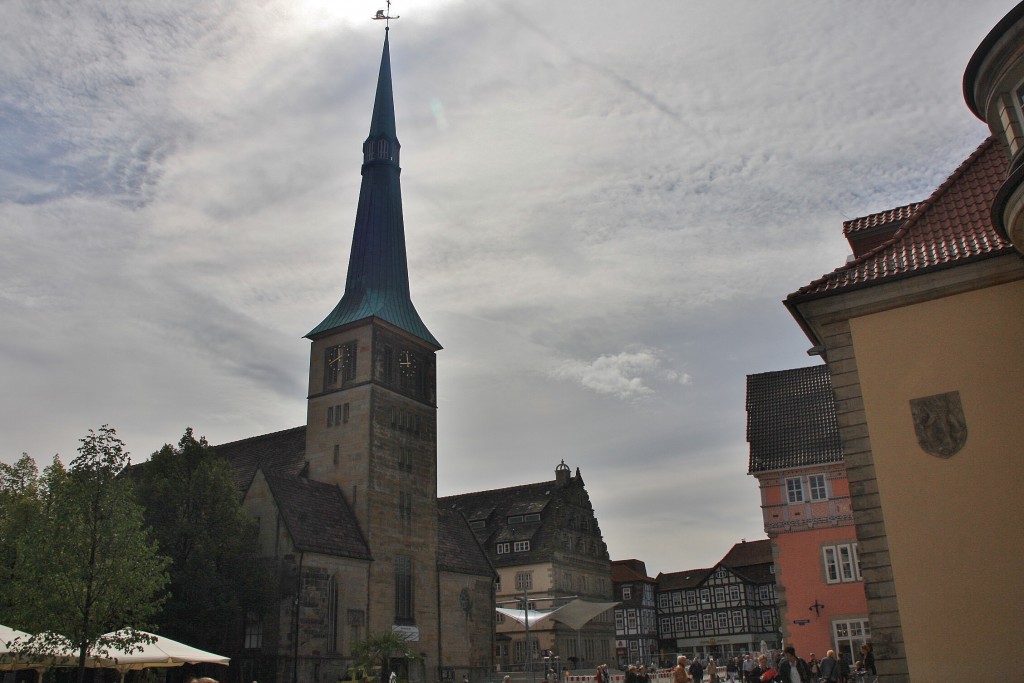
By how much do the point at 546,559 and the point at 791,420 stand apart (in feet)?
108

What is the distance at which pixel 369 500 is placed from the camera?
42781mm

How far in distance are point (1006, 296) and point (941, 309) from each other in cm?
105

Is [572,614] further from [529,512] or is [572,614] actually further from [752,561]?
[752,561]

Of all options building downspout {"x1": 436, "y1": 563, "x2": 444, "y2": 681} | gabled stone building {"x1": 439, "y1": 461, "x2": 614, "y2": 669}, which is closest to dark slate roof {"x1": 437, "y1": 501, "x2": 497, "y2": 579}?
building downspout {"x1": 436, "y1": 563, "x2": 444, "y2": 681}

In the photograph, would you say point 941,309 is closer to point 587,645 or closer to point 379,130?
point 379,130

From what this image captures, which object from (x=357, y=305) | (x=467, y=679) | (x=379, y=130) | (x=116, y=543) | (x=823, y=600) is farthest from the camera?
(x=379, y=130)

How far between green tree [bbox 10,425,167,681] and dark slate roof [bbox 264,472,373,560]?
17898mm

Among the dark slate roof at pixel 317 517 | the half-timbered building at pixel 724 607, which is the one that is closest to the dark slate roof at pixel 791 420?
the dark slate roof at pixel 317 517


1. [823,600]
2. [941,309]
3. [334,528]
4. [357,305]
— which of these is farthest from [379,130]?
[941,309]

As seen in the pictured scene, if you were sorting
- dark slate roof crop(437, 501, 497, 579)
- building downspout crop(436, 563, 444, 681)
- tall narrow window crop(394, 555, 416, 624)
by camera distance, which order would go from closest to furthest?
tall narrow window crop(394, 555, 416, 624) → building downspout crop(436, 563, 444, 681) → dark slate roof crop(437, 501, 497, 579)

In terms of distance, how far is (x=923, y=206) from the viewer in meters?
17.3

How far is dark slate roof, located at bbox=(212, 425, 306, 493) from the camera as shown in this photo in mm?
46656

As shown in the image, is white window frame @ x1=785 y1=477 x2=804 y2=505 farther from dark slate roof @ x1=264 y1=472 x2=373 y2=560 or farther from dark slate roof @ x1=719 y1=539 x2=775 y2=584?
dark slate roof @ x1=719 y1=539 x2=775 y2=584

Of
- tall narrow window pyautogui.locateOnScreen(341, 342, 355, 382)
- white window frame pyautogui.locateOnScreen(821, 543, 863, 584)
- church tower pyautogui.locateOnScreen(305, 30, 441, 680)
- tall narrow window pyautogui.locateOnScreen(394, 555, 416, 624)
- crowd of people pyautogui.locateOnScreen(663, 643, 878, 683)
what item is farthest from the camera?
tall narrow window pyautogui.locateOnScreen(341, 342, 355, 382)
